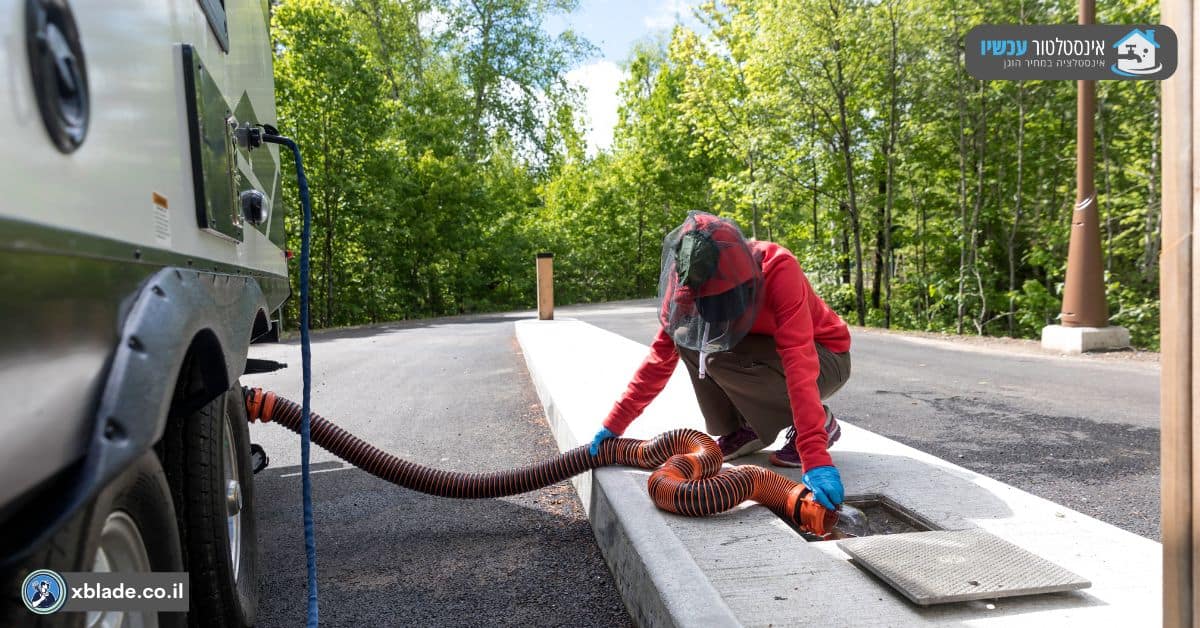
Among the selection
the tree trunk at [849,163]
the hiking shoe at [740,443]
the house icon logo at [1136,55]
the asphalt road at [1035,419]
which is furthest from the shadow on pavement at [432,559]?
the tree trunk at [849,163]

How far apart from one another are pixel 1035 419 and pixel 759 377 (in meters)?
3.25

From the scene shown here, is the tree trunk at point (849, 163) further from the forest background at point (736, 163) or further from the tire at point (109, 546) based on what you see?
the tire at point (109, 546)

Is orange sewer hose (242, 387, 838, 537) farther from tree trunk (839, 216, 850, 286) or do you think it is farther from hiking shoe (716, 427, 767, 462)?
tree trunk (839, 216, 850, 286)

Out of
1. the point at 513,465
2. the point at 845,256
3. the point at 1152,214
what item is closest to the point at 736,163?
the point at 845,256

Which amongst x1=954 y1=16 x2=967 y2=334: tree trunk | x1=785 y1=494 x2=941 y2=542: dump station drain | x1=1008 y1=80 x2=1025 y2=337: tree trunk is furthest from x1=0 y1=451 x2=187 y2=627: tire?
x1=954 y1=16 x2=967 y2=334: tree trunk

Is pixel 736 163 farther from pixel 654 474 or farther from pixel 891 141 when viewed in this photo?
pixel 654 474

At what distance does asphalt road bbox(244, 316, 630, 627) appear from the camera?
9.49 ft

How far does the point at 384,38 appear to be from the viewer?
1200 inches

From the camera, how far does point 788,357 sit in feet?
10.8

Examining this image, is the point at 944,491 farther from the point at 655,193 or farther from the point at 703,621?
the point at 655,193

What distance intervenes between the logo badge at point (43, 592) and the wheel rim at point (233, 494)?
1.30 metres

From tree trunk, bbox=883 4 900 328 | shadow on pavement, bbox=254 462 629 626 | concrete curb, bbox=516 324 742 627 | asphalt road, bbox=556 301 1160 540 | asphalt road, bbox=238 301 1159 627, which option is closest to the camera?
concrete curb, bbox=516 324 742 627

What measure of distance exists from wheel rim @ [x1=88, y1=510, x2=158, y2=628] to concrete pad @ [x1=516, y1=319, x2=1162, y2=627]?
1.32 m

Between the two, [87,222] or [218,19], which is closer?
[87,222]
